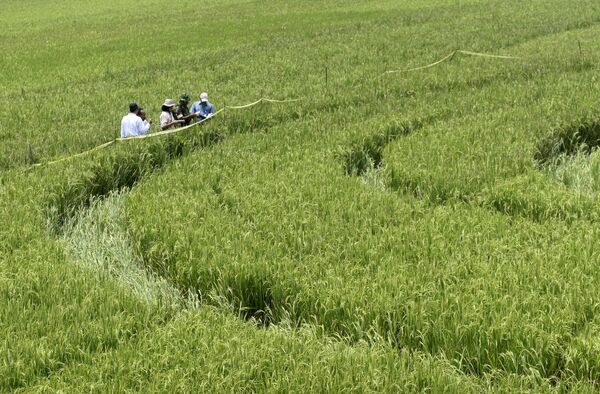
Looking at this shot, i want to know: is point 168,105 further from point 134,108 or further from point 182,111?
point 134,108

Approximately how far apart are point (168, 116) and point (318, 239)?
5.73 metres

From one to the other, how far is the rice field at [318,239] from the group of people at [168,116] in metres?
0.33

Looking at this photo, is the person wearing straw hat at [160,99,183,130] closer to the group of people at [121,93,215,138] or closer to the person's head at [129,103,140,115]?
the group of people at [121,93,215,138]

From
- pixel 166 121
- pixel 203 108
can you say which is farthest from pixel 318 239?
pixel 203 108

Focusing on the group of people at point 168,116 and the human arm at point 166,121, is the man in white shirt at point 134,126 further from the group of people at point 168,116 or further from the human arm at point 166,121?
the human arm at point 166,121

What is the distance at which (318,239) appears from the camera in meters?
5.89

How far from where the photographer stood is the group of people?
1022 cm

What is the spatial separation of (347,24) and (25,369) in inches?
888

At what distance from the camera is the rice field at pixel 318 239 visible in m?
4.13

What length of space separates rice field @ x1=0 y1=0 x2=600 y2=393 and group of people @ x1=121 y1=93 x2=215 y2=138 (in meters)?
0.33

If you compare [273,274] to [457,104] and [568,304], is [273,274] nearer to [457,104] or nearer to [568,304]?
[568,304]

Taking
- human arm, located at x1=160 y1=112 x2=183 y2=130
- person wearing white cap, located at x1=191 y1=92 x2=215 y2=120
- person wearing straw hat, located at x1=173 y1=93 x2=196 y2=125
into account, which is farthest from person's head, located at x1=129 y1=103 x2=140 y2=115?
person wearing white cap, located at x1=191 y1=92 x2=215 y2=120

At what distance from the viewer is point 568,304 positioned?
4.44 m

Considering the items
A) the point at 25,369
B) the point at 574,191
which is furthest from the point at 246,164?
the point at 25,369
